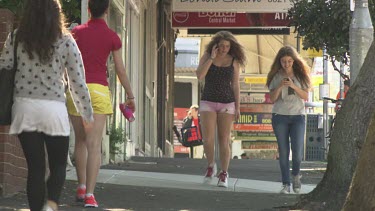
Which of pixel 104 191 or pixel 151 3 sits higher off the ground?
pixel 151 3

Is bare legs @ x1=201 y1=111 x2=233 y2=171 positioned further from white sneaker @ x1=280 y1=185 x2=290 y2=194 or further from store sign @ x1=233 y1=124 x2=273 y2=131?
store sign @ x1=233 y1=124 x2=273 y2=131

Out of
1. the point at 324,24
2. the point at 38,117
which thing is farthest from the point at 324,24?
the point at 38,117

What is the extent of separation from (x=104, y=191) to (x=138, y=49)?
31.4 feet

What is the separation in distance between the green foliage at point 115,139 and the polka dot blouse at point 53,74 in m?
7.72

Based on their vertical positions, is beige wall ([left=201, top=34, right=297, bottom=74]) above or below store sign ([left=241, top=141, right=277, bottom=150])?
above

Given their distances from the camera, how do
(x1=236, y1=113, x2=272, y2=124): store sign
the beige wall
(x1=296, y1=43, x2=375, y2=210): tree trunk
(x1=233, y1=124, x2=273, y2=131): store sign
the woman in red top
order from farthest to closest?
(x1=236, y1=113, x2=272, y2=124): store sign < (x1=233, y1=124, x2=273, y2=131): store sign < the beige wall < the woman in red top < (x1=296, y1=43, x2=375, y2=210): tree trunk

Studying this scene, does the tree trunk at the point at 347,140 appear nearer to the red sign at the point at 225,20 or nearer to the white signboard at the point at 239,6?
the white signboard at the point at 239,6

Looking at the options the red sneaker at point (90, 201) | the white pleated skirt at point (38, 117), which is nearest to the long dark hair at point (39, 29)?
the white pleated skirt at point (38, 117)

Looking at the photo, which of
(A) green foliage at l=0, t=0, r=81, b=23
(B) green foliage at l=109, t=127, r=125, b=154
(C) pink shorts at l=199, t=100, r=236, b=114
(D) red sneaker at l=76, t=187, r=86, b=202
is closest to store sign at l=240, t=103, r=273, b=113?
(B) green foliage at l=109, t=127, r=125, b=154

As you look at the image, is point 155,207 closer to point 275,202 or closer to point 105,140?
point 275,202

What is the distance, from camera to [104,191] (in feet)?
33.1

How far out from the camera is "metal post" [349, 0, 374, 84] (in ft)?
35.5

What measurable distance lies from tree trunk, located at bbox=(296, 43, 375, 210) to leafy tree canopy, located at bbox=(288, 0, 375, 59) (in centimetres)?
576

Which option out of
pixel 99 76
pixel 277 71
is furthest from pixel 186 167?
pixel 99 76
